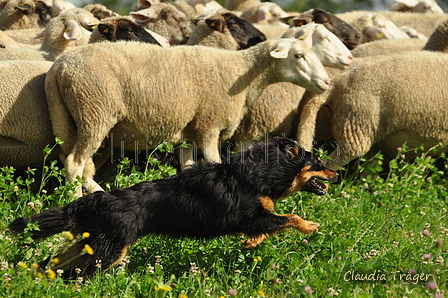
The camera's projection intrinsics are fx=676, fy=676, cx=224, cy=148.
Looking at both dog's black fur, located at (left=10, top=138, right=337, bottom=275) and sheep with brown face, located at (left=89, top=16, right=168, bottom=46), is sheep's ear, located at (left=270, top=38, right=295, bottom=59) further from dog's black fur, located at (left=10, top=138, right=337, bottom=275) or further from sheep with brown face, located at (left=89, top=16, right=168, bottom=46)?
dog's black fur, located at (left=10, top=138, right=337, bottom=275)

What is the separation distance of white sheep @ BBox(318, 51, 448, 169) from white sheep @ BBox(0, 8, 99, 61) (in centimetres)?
277

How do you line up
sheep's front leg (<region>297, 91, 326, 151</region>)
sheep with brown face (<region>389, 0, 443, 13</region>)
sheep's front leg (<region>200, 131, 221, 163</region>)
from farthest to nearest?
sheep with brown face (<region>389, 0, 443, 13</region>) < sheep's front leg (<region>297, 91, 326, 151</region>) < sheep's front leg (<region>200, 131, 221, 163</region>)

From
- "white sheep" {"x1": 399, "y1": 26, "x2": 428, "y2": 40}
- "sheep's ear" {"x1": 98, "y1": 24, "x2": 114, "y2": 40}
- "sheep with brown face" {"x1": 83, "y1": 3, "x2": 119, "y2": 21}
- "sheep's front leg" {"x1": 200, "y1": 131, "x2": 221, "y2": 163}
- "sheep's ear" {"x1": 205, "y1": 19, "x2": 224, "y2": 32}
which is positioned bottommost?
"white sheep" {"x1": 399, "y1": 26, "x2": 428, "y2": 40}

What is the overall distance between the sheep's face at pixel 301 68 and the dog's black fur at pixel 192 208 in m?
1.92

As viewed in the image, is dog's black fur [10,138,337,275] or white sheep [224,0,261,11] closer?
dog's black fur [10,138,337,275]

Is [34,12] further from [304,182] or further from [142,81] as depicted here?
[304,182]

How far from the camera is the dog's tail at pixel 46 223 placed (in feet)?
11.9

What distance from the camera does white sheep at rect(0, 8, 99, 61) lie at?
6.57m

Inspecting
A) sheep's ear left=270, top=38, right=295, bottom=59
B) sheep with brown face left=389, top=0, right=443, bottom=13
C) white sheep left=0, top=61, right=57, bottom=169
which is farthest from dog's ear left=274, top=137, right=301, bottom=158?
sheep with brown face left=389, top=0, right=443, bottom=13

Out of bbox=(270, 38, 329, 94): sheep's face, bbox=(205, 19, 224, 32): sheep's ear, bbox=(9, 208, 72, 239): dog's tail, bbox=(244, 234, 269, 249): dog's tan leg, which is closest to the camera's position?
bbox=(9, 208, 72, 239): dog's tail

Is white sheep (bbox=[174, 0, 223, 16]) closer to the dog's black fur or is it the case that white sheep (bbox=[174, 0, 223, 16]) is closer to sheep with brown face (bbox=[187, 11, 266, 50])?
sheep with brown face (bbox=[187, 11, 266, 50])

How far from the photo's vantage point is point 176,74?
5.52 meters

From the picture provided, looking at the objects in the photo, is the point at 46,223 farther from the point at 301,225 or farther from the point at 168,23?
the point at 168,23

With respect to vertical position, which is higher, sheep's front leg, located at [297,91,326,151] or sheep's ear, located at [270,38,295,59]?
sheep's ear, located at [270,38,295,59]
